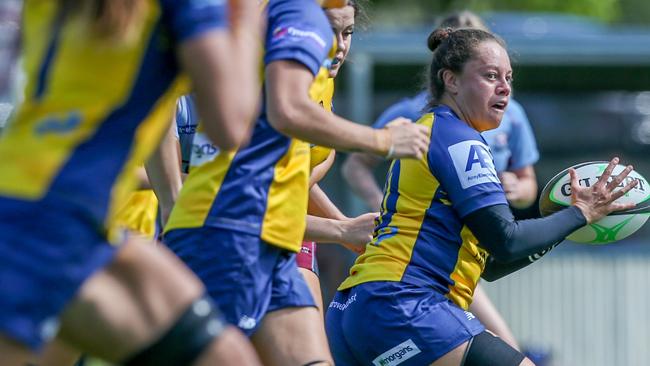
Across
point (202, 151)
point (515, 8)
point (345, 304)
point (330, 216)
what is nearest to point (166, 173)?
point (202, 151)

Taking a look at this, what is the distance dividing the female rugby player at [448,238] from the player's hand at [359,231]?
3 cm

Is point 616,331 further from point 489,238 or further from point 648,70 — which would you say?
point 489,238

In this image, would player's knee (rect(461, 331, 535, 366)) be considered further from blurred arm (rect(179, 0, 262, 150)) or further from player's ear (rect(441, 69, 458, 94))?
blurred arm (rect(179, 0, 262, 150))

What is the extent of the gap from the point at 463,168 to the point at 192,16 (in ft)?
5.89

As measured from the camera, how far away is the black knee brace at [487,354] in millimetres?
4625

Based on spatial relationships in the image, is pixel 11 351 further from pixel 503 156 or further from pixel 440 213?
pixel 503 156

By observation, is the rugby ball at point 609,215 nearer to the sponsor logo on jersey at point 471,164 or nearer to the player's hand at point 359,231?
the sponsor logo on jersey at point 471,164

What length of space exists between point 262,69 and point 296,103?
28 cm

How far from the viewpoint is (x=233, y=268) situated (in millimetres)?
4141

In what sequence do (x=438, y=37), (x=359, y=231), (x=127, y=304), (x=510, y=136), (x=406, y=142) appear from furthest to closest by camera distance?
(x=510, y=136) < (x=438, y=37) < (x=359, y=231) < (x=406, y=142) < (x=127, y=304)

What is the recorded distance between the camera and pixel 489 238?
467 cm

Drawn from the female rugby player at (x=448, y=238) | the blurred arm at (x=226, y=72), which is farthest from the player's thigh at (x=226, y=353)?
the female rugby player at (x=448, y=238)

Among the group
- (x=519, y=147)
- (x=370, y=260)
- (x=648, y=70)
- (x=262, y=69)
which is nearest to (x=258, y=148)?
(x=262, y=69)

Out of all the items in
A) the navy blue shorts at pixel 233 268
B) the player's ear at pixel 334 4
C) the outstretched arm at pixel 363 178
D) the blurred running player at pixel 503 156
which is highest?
the player's ear at pixel 334 4
